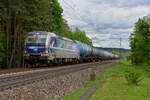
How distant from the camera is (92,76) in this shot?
14703 mm

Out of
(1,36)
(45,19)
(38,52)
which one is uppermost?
(45,19)

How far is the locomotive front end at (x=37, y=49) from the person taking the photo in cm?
2192

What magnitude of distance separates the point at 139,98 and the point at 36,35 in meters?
16.6

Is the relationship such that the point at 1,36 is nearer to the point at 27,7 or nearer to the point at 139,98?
the point at 27,7

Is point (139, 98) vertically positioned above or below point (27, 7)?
below

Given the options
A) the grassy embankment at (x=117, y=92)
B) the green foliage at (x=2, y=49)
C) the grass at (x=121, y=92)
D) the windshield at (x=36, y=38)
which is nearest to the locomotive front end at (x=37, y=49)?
the windshield at (x=36, y=38)

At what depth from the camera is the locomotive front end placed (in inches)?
863

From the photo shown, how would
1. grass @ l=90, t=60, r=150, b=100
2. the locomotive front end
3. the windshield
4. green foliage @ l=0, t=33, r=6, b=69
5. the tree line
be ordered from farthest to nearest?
the tree line → green foliage @ l=0, t=33, r=6, b=69 → the windshield → the locomotive front end → grass @ l=90, t=60, r=150, b=100

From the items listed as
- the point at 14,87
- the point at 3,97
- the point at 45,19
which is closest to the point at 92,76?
the point at 14,87

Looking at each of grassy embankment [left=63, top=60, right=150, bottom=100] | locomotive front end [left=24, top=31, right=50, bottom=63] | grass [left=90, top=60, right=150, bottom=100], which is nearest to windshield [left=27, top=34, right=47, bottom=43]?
locomotive front end [left=24, top=31, right=50, bottom=63]

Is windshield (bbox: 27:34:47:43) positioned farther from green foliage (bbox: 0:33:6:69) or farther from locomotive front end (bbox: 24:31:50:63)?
green foliage (bbox: 0:33:6:69)

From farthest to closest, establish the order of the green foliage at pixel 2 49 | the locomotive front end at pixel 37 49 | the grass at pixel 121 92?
the green foliage at pixel 2 49 → the locomotive front end at pixel 37 49 → the grass at pixel 121 92

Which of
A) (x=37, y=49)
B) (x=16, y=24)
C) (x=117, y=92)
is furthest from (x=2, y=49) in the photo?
(x=117, y=92)

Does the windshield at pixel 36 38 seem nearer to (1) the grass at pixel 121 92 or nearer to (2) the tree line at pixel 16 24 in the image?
(2) the tree line at pixel 16 24
